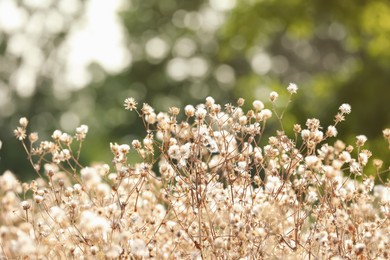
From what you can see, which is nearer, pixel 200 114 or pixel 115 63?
pixel 200 114

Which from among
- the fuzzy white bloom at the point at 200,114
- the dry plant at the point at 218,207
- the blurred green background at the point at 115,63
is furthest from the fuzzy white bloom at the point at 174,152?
the blurred green background at the point at 115,63

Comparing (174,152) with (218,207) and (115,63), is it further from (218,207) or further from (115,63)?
(115,63)

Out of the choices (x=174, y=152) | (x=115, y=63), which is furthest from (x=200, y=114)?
(x=115, y=63)

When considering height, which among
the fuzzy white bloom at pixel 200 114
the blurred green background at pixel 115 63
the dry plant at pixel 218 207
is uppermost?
the blurred green background at pixel 115 63

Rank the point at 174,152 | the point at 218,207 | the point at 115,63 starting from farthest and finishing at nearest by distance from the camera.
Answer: the point at 115,63 < the point at 218,207 < the point at 174,152

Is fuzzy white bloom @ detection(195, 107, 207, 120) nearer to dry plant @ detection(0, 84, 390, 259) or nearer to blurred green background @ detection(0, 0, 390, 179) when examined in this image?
dry plant @ detection(0, 84, 390, 259)

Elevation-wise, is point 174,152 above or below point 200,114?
below

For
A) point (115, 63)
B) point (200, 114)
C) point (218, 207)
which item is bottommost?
point (218, 207)

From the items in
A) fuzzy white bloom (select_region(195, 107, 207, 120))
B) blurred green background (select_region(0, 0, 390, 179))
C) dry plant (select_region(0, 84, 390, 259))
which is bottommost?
dry plant (select_region(0, 84, 390, 259))

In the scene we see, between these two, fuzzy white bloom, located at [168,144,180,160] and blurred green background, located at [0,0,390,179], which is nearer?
fuzzy white bloom, located at [168,144,180,160]

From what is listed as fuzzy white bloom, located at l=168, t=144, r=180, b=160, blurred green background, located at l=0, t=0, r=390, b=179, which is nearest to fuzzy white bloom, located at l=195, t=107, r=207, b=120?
fuzzy white bloom, located at l=168, t=144, r=180, b=160

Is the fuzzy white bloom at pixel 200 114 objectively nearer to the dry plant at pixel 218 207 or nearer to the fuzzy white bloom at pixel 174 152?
the dry plant at pixel 218 207

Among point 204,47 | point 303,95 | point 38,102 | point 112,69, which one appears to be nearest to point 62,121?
point 38,102

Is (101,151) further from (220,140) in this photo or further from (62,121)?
(220,140)
